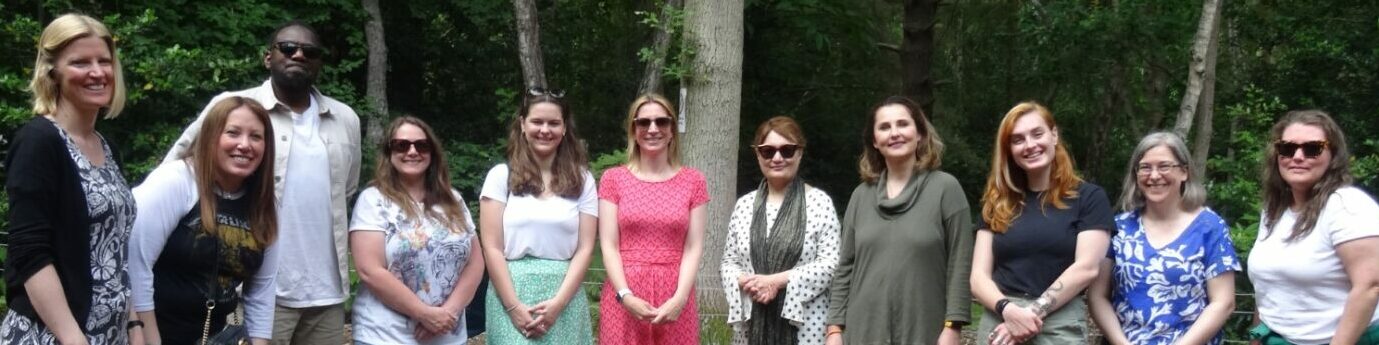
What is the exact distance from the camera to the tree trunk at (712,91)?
8.61 m

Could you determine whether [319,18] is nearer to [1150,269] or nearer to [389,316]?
[389,316]

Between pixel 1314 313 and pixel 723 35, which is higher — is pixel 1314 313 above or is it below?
below

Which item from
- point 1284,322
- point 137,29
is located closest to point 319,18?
point 137,29

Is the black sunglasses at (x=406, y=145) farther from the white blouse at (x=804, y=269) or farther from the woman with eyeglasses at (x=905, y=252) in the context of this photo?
the woman with eyeglasses at (x=905, y=252)

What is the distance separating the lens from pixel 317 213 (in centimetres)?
482

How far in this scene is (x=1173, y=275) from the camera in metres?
4.60

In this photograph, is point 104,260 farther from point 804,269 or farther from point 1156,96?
point 1156,96

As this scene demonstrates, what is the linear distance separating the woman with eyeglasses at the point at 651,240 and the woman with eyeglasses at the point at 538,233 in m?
0.12

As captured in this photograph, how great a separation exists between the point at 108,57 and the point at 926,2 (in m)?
Result: 14.3

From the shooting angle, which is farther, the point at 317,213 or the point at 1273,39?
the point at 1273,39

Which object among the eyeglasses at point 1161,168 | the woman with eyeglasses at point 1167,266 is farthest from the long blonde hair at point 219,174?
the eyeglasses at point 1161,168

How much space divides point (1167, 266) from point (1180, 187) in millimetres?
312

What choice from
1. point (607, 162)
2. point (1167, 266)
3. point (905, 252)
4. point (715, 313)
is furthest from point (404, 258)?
point (607, 162)

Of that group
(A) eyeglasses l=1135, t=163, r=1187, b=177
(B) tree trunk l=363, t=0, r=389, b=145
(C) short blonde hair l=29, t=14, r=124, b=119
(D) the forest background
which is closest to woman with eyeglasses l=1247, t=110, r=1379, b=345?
(A) eyeglasses l=1135, t=163, r=1187, b=177
